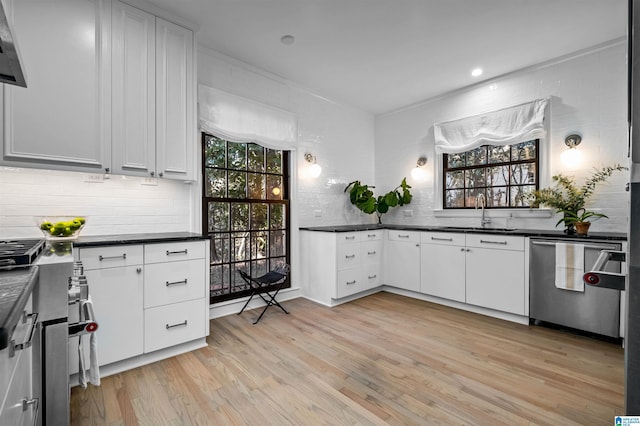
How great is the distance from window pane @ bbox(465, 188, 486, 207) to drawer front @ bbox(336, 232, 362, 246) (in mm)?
1596


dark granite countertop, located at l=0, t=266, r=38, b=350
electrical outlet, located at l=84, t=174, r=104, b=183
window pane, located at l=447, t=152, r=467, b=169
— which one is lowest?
dark granite countertop, located at l=0, t=266, r=38, b=350

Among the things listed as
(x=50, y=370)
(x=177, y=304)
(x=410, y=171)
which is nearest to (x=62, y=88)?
(x=177, y=304)

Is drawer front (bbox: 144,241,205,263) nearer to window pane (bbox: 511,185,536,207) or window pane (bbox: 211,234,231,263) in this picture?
window pane (bbox: 211,234,231,263)

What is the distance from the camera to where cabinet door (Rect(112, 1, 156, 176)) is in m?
2.42

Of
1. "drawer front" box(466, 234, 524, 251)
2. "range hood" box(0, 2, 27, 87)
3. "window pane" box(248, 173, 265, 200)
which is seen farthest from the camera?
"window pane" box(248, 173, 265, 200)

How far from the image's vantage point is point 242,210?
364 cm

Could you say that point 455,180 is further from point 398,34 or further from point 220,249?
point 220,249

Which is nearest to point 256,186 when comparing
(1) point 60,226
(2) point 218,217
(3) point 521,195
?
(2) point 218,217

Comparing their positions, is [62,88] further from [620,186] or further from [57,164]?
[620,186]

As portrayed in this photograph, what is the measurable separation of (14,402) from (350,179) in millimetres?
4430

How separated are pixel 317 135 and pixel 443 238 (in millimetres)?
2188

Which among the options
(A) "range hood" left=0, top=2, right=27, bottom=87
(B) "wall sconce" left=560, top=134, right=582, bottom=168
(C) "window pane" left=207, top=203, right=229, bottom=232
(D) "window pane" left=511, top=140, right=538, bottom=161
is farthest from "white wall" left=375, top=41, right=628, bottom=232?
(A) "range hood" left=0, top=2, right=27, bottom=87

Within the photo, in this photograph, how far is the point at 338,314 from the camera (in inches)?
138

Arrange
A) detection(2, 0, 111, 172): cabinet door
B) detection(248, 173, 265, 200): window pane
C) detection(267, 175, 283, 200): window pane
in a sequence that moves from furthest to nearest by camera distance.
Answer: detection(267, 175, 283, 200): window pane < detection(248, 173, 265, 200): window pane < detection(2, 0, 111, 172): cabinet door
